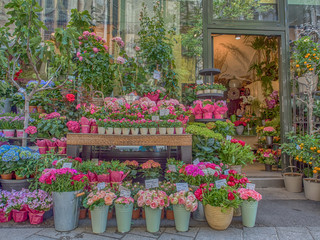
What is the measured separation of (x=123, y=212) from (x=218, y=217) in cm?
100

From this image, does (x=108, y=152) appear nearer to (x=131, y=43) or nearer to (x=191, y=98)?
(x=191, y=98)

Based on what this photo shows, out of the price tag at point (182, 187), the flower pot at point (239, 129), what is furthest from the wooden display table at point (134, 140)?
the flower pot at point (239, 129)

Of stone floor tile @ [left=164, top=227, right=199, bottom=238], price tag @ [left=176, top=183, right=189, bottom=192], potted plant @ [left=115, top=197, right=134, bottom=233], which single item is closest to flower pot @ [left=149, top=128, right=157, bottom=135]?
price tag @ [left=176, top=183, right=189, bottom=192]

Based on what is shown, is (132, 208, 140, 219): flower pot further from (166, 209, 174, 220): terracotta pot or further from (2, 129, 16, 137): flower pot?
(2, 129, 16, 137): flower pot

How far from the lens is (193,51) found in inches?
197

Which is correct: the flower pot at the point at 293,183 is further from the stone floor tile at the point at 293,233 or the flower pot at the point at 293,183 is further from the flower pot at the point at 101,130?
the flower pot at the point at 101,130

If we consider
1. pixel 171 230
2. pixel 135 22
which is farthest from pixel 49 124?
pixel 135 22

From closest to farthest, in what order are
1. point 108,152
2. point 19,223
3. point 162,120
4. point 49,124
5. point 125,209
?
point 125,209
point 19,223
point 162,120
point 49,124
point 108,152

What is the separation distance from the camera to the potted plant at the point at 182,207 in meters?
2.49

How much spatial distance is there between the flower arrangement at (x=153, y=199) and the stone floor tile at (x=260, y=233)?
0.89 metres

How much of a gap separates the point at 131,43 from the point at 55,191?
3452 mm

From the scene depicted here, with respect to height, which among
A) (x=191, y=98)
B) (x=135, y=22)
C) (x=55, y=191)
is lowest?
(x=55, y=191)

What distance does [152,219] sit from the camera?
2.54m

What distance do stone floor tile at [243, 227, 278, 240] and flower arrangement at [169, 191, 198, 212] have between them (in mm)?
607
